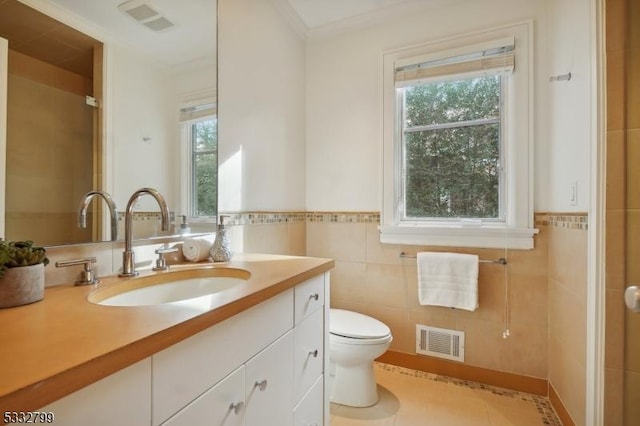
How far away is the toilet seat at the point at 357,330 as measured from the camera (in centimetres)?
160

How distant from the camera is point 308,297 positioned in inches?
44.9

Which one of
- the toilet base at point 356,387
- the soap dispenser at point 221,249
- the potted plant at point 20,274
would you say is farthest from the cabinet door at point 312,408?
the potted plant at point 20,274

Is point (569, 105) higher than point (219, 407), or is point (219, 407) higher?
point (569, 105)

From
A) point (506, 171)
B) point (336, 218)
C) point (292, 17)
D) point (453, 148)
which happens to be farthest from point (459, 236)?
point (292, 17)

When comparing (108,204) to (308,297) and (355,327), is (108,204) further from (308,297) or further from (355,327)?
(355,327)

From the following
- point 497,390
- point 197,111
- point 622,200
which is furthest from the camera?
point 497,390

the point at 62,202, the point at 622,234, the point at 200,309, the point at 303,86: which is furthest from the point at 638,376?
the point at 303,86

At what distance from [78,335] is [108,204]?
623 mm

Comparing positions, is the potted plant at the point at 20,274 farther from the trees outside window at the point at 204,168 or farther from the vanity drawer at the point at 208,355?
the trees outside window at the point at 204,168

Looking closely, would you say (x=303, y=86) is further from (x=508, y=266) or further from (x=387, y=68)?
(x=508, y=266)

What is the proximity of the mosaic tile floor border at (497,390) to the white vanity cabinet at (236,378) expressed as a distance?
3.01 ft

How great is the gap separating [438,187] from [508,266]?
2.08 ft

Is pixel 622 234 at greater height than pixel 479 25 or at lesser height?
lesser

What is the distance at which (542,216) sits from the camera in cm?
173
